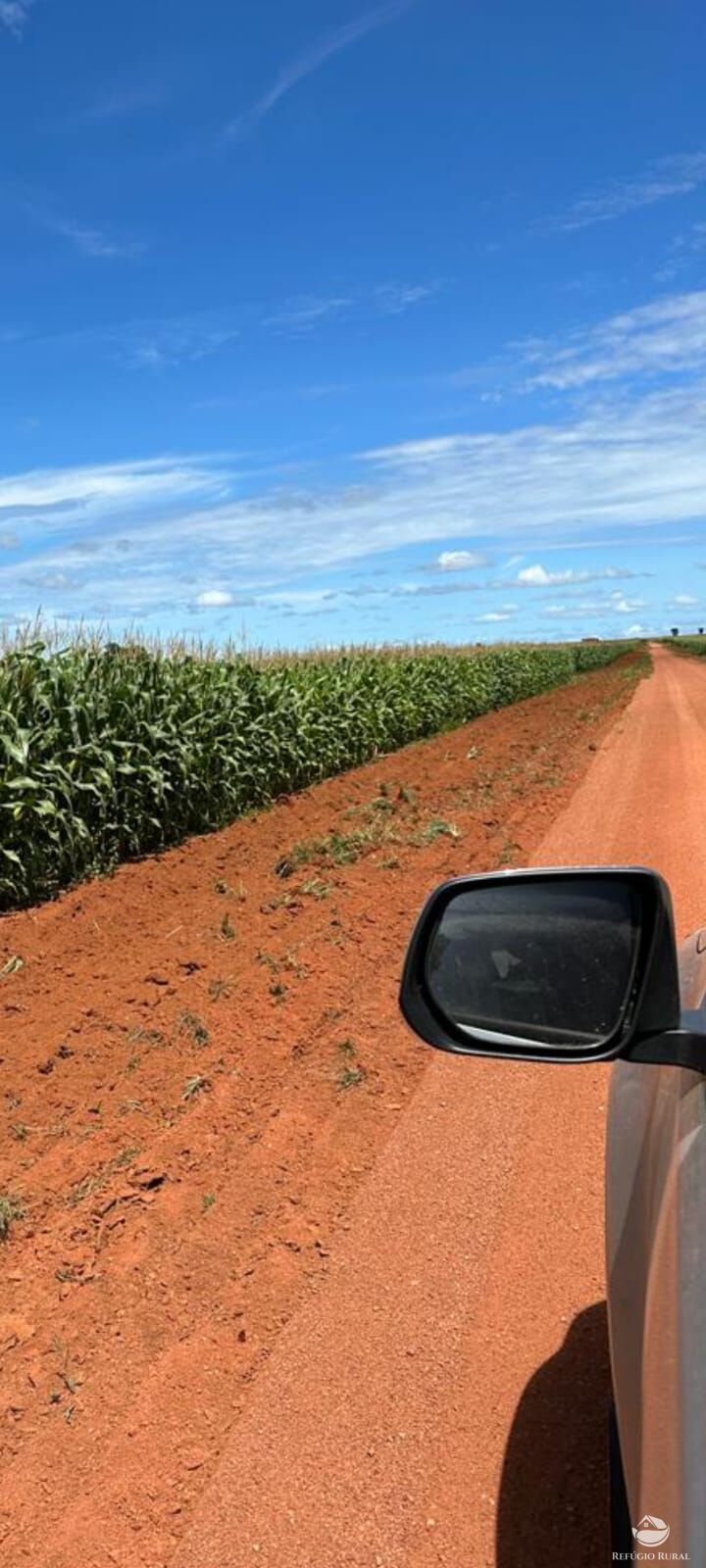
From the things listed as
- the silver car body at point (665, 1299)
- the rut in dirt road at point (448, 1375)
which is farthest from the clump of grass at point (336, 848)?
the silver car body at point (665, 1299)

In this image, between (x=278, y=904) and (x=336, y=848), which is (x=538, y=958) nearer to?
(x=278, y=904)

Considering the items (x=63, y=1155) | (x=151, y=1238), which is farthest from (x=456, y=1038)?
(x=63, y=1155)

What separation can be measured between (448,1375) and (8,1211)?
1.84 metres

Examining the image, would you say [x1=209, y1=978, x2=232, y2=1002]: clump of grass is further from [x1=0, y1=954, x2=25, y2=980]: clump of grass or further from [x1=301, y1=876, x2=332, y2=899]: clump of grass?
[x1=301, y1=876, x2=332, y2=899]: clump of grass

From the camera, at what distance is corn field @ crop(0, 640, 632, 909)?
9.00 meters

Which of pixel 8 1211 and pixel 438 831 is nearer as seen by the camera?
pixel 8 1211

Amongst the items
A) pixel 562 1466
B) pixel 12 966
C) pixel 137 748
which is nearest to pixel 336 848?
pixel 137 748

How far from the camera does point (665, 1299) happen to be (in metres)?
1.51

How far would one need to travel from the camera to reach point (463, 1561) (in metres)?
2.36

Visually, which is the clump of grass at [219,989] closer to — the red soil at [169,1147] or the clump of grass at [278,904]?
the red soil at [169,1147]

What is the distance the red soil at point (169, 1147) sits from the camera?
280 centimetres

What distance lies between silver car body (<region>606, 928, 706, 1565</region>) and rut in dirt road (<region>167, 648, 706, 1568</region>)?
2.91 ft

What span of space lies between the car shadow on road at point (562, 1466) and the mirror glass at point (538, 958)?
1479 millimetres

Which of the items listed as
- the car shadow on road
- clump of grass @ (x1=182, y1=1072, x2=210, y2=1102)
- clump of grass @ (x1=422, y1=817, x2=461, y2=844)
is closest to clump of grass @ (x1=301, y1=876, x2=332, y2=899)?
clump of grass @ (x1=422, y1=817, x2=461, y2=844)
